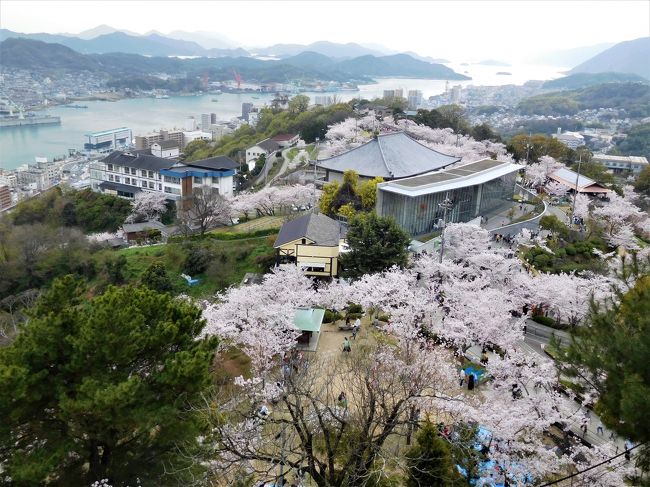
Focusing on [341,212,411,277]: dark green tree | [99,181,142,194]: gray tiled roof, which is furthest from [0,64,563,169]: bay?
[341,212,411,277]: dark green tree

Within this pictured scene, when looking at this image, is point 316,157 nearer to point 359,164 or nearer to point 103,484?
point 359,164

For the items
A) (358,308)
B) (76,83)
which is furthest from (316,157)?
(76,83)

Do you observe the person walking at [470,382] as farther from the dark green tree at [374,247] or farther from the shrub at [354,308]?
the dark green tree at [374,247]

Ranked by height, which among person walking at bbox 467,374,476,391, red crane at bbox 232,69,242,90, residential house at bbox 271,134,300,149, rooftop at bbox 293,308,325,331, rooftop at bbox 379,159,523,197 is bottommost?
person walking at bbox 467,374,476,391

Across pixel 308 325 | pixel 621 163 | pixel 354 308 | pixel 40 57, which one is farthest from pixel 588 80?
pixel 308 325

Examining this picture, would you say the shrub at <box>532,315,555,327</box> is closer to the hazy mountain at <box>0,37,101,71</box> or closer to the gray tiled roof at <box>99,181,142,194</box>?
the gray tiled roof at <box>99,181,142,194</box>
